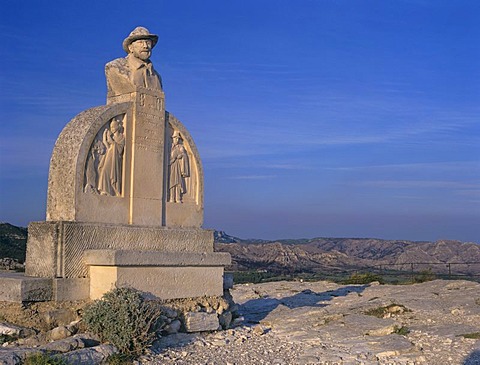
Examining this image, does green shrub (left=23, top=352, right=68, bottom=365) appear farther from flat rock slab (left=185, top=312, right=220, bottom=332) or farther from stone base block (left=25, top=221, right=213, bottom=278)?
flat rock slab (left=185, top=312, right=220, bottom=332)

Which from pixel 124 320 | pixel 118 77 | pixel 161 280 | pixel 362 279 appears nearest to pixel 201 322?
pixel 161 280

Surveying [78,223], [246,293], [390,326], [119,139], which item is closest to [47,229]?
[78,223]

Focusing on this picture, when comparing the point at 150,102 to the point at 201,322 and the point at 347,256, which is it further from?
the point at 347,256

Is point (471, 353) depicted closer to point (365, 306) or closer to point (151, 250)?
point (365, 306)

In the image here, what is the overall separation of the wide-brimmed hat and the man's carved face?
0.06m

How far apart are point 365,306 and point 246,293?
16.0 ft

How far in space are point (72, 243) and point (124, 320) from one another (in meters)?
1.63

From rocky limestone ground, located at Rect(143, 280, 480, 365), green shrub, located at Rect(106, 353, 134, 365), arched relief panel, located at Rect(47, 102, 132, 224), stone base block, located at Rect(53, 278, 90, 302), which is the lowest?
rocky limestone ground, located at Rect(143, 280, 480, 365)

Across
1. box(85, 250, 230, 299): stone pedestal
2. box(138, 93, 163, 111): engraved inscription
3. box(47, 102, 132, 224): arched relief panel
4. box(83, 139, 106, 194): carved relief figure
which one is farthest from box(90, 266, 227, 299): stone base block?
box(138, 93, 163, 111): engraved inscription

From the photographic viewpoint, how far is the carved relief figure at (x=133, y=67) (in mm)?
10516

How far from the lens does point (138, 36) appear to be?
34.7 ft

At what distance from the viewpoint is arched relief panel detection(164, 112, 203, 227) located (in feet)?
36.3

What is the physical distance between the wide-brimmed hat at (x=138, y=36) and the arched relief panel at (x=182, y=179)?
130cm

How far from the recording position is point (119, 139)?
33.3ft
